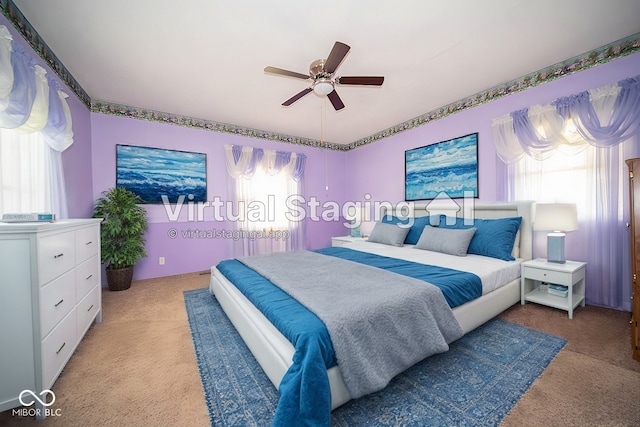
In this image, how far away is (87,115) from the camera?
3225 mm

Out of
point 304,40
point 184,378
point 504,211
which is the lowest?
point 184,378

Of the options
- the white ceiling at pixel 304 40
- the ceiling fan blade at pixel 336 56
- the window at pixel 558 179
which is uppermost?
the white ceiling at pixel 304 40

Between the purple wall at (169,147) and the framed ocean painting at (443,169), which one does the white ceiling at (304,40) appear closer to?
the purple wall at (169,147)

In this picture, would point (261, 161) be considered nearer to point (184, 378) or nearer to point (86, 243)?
point (86, 243)

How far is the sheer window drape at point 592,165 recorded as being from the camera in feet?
7.32

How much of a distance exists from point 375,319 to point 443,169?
3.08 meters

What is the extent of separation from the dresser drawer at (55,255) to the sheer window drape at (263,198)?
2.56 m

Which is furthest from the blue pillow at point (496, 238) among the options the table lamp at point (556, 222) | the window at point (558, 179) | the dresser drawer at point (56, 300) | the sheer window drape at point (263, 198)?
the dresser drawer at point (56, 300)

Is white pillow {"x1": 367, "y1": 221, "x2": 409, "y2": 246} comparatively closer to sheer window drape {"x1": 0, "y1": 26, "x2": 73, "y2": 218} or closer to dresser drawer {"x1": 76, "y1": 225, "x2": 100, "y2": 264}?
dresser drawer {"x1": 76, "y1": 225, "x2": 100, "y2": 264}

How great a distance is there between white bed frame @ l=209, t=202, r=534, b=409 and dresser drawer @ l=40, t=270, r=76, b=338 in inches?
41.0

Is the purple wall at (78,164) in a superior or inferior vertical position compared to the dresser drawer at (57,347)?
superior

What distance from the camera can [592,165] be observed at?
2.42 m

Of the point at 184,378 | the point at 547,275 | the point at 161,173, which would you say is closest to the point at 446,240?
the point at 547,275

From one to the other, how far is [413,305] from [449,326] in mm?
384
